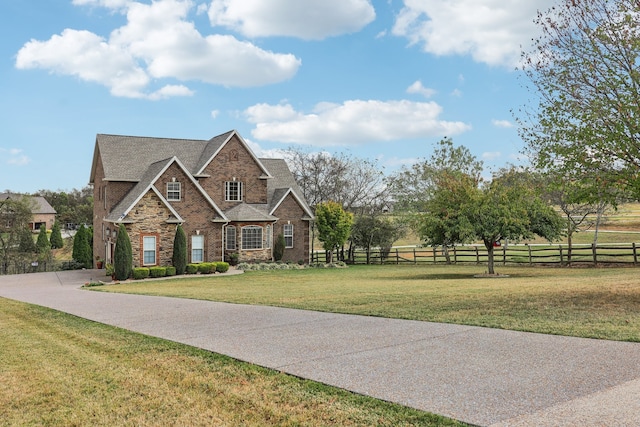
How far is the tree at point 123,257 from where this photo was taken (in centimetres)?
3188

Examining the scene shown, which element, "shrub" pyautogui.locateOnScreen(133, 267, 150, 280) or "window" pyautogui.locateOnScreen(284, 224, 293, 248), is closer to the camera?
"shrub" pyautogui.locateOnScreen(133, 267, 150, 280)

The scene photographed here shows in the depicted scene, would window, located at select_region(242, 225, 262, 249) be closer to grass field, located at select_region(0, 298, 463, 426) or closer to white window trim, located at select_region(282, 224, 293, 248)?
white window trim, located at select_region(282, 224, 293, 248)

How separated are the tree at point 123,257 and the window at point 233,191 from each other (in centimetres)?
1039

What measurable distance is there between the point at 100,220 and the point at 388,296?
30.3 meters

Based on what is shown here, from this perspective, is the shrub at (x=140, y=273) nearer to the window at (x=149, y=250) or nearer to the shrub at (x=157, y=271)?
the shrub at (x=157, y=271)

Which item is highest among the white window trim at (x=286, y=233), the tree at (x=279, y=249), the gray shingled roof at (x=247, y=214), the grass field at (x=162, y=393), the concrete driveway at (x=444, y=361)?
the gray shingled roof at (x=247, y=214)

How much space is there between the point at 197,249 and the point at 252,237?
462cm

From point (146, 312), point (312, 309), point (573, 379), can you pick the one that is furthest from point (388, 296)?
point (573, 379)

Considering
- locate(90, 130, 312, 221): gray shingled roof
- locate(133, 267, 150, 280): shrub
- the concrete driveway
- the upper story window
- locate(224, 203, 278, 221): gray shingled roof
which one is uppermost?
locate(90, 130, 312, 221): gray shingled roof

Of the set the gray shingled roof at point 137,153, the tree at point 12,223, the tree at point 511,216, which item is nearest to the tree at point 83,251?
the tree at point 12,223

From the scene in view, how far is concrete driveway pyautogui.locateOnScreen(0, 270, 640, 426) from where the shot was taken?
20.1 feet

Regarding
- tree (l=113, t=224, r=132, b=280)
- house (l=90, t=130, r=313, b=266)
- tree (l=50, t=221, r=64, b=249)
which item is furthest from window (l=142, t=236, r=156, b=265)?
tree (l=50, t=221, r=64, b=249)

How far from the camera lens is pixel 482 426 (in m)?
5.59

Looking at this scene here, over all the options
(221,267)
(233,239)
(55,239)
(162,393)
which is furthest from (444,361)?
(55,239)
